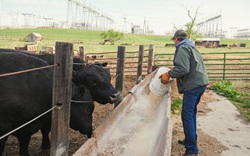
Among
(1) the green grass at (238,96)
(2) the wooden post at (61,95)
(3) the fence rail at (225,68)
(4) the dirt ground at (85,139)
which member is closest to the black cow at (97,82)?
(4) the dirt ground at (85,139)

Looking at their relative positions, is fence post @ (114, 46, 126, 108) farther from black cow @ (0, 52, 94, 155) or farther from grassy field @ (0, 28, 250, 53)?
grassy field @ (0, 28, 250, 53)

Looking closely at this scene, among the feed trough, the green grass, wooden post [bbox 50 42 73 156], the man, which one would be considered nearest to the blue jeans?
the man

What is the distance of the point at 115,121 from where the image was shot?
486 centimetres

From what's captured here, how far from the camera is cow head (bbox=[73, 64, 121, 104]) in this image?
15.5 ft

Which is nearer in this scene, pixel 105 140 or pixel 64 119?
pixel 64 119

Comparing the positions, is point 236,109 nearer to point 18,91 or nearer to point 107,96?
point 107,96

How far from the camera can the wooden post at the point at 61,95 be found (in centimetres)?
286

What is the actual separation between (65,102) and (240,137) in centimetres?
430

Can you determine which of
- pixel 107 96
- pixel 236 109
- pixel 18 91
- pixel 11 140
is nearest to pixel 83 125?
pixel 107 96

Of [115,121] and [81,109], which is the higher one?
[81,109]

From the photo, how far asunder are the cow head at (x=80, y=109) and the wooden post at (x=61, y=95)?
1.09 metres

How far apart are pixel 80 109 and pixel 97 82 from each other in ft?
2.19

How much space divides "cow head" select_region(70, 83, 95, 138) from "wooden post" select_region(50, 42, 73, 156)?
1088 mm

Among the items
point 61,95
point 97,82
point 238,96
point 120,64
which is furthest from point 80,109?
point 238,96
